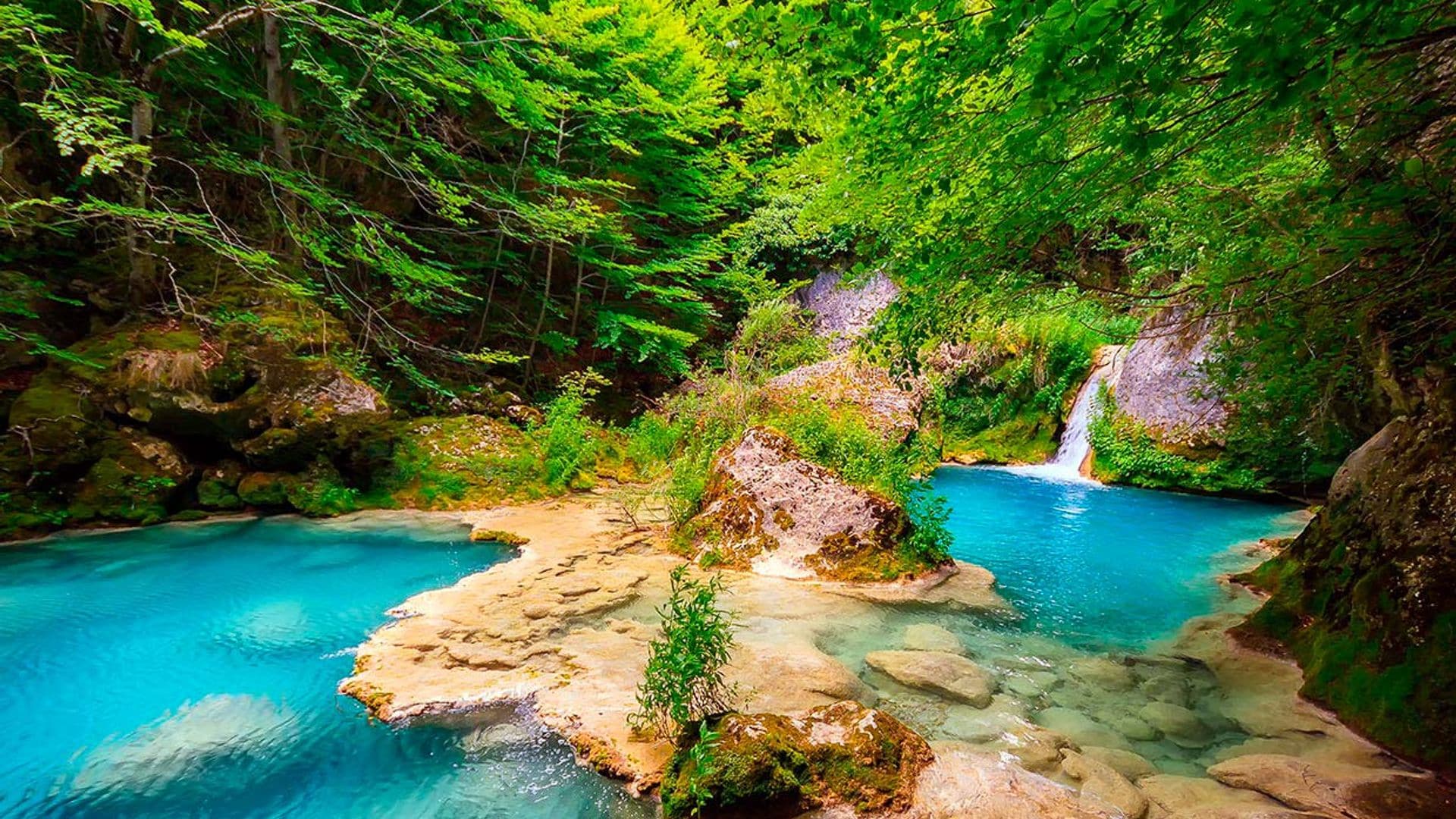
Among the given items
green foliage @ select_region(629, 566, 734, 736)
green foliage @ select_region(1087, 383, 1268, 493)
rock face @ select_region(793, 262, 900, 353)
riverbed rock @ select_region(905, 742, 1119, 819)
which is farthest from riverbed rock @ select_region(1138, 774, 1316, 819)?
rock face @ select_region(793, 262, 900, 353)

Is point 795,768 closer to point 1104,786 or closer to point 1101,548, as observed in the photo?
point 1104,786

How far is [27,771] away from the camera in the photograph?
2734 mm

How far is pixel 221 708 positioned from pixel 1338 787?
567 centimetres

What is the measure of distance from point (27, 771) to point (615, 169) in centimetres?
1192

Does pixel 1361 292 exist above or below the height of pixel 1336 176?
below

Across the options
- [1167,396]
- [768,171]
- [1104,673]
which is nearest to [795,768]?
[1104,673]

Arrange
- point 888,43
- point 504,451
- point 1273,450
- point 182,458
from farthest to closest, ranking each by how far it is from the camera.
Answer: point 1273,450, point 504,451, point 182,458, point 888,43

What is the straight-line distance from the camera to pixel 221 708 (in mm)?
3262

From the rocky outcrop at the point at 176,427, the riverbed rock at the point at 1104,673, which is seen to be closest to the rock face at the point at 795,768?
the riverbed rock at the point at 1104,673

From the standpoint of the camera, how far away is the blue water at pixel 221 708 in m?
2.58

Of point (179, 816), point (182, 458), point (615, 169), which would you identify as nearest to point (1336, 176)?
point (179, 816)

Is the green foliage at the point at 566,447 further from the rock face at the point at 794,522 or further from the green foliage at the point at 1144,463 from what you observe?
the green foliage at the point at 1144,463

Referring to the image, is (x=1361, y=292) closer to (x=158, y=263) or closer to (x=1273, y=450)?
(x=1273, y=450)

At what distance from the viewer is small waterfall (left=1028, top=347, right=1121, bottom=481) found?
13.0 metres
